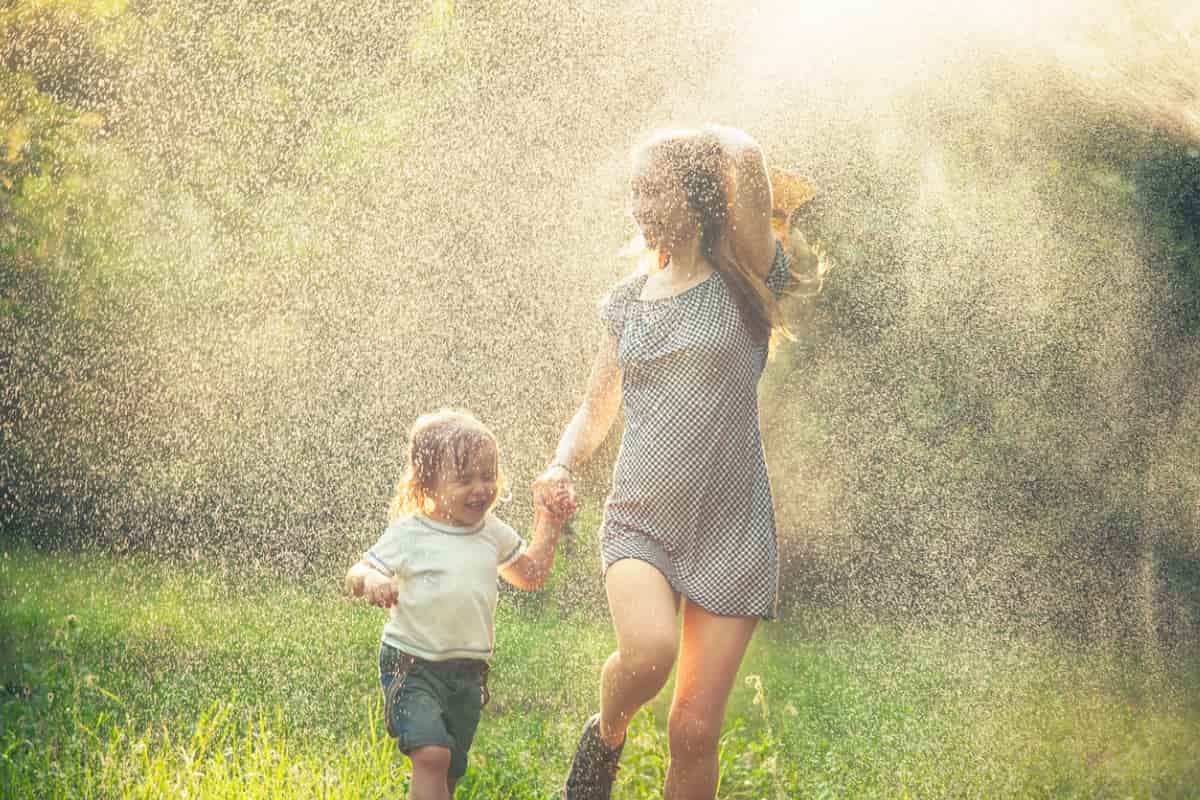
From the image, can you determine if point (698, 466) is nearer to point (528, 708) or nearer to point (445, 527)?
point (445, 527)

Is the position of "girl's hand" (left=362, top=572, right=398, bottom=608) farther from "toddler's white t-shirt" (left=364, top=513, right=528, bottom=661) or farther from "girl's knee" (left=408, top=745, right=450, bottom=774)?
"girl's knee" (left=408, top=745, right=450, bottom=774)

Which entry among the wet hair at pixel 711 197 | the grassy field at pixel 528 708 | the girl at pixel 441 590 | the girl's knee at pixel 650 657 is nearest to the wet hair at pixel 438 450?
the girl at pixel 441 590

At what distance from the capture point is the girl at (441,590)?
133 inches

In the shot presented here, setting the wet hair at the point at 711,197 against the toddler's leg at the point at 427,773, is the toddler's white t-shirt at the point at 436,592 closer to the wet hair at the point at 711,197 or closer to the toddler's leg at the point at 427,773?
the toddler's leg at the point at 427,773

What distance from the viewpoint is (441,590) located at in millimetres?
3441

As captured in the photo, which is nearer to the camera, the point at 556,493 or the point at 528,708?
the point at 556,493

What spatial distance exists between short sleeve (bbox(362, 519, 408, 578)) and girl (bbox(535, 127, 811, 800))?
0.40 metres

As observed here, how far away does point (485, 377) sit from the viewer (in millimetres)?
7961

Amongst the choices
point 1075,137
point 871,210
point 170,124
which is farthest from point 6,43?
point 1075,137

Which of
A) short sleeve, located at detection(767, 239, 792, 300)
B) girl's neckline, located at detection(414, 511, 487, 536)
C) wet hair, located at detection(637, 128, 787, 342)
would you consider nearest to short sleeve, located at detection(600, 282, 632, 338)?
wet hair, located at detection(637, 128, 787, 342)

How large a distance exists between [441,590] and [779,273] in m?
1.24

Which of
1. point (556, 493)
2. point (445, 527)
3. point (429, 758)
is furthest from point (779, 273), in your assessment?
point (429, 758)

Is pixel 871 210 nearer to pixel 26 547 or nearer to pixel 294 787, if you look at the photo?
pixel 294 787

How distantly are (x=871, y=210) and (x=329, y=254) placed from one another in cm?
325
